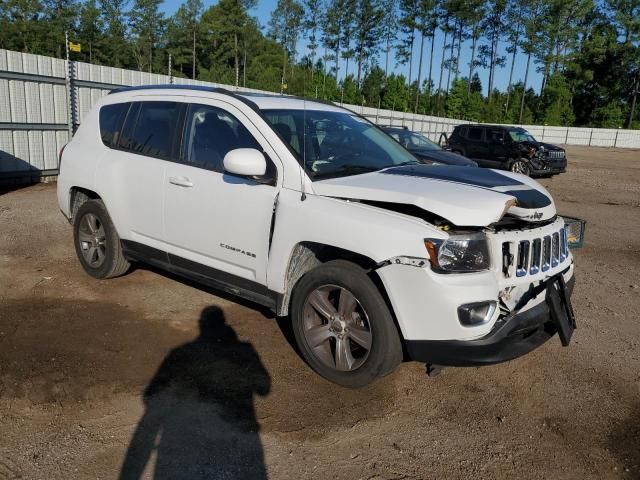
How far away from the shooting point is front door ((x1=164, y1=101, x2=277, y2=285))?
3858 millimetres

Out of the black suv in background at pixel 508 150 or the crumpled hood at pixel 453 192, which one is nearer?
the crumpled hood at pixel 453 192

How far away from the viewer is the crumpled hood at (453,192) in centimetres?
313

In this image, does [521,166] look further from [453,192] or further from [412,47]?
[412,47]

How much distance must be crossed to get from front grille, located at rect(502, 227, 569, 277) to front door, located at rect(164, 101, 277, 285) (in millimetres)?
1564

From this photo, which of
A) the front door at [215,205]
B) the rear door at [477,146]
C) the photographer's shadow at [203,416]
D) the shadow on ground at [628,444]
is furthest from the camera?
the rear door at [477,146]

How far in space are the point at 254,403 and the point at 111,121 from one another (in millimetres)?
3219

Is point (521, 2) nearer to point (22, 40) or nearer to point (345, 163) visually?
point (22, 40)

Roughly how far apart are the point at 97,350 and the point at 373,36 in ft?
231

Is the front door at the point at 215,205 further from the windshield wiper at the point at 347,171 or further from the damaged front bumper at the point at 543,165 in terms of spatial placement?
the damaged front bumper at the point at 543,165

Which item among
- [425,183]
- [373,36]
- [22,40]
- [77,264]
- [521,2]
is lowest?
[77,264]

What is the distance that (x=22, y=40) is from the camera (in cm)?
5356

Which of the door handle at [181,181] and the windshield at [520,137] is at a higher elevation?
the windshield at [520,137]

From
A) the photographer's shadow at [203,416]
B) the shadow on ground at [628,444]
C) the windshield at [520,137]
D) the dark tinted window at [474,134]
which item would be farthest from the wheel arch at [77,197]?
the dark tinted window at [474,134]

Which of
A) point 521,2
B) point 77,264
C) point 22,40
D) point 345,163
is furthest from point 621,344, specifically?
point 521,2
